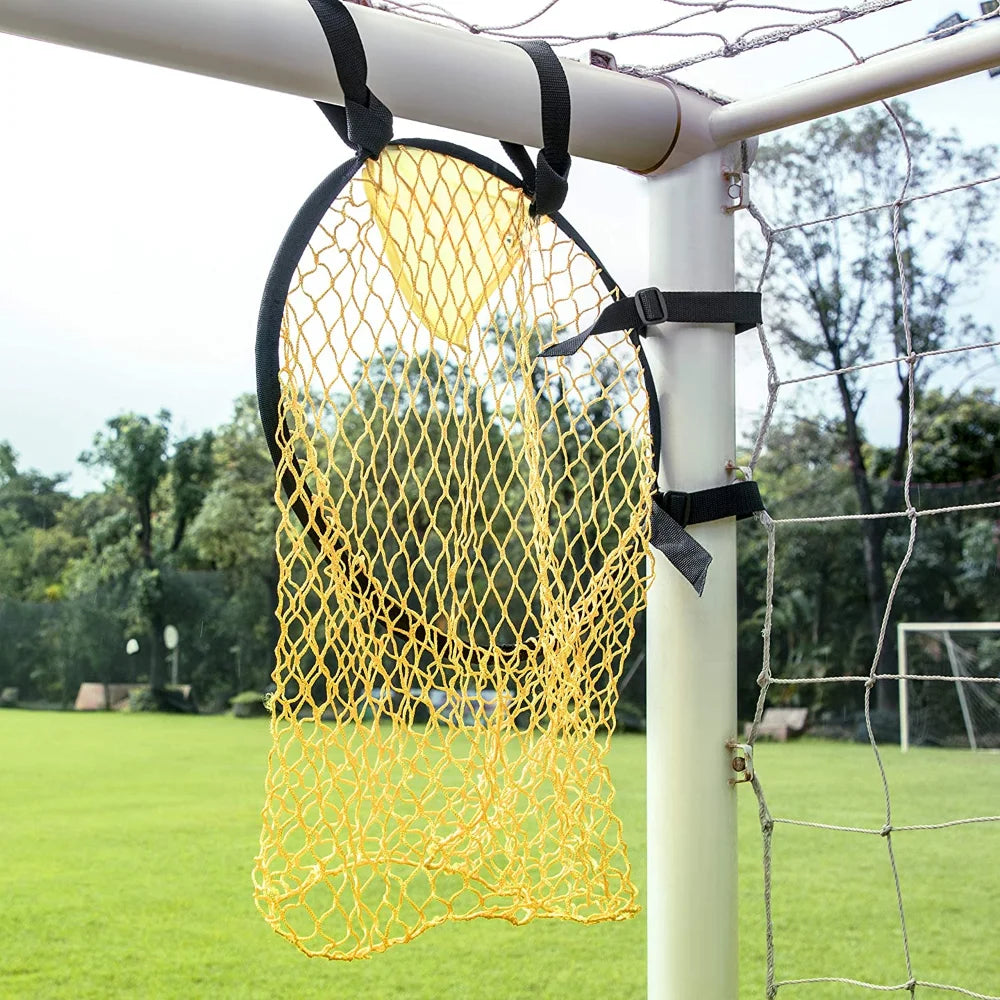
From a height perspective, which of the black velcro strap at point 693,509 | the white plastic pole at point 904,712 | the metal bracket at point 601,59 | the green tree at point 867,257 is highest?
the green tree at point 867,257

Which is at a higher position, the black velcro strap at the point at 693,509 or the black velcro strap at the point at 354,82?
the black velcro strap at the point at 354,82

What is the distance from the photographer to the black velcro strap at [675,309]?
854 millimetres

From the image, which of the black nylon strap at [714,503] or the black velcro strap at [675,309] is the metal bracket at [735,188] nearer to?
the black velcro strap at [675,309]

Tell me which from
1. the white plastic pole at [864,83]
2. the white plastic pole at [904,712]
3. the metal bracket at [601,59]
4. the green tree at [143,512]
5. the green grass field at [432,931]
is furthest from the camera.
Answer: the green tree at [143,512]

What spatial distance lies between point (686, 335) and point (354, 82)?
1.06 feet

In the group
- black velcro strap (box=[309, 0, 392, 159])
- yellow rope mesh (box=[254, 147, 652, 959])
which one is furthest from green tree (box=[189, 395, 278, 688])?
black velcro strap (box=[309, 0, 392, 159])

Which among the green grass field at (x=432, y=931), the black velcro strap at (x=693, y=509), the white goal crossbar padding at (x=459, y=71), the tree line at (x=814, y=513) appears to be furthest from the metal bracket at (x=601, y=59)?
the tree line at (x=814, y=513)

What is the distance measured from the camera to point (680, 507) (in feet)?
2.83

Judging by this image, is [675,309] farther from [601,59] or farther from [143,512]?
[143,512]

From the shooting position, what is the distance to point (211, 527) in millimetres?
9297

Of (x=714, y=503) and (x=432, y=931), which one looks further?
(x=432, y=931)

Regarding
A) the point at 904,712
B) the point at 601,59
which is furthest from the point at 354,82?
the point at 904,712

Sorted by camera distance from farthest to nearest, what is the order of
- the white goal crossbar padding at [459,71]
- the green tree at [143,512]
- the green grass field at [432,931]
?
1. the green tree at [143,512]
2. the green grass field at [432,931]
3. the white goal crossbar padding at [459,71]

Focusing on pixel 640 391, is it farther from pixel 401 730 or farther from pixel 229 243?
pixel 229 243
